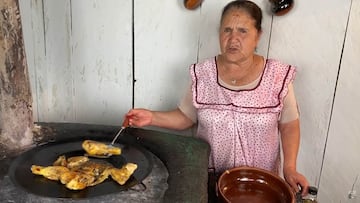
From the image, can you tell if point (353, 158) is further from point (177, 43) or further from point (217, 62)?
point (177, 43)

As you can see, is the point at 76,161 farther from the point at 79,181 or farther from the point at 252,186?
the point at 252,186

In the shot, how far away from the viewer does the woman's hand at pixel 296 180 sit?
1315mm

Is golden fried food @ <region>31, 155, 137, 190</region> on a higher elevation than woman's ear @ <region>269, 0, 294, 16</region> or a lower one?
lower

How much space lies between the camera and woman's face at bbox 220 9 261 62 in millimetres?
1291

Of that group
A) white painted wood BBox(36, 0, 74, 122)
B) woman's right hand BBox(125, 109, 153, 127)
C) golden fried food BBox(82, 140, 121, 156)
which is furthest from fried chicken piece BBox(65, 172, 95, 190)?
white painted wood BBox(36, 0, 74, 122)

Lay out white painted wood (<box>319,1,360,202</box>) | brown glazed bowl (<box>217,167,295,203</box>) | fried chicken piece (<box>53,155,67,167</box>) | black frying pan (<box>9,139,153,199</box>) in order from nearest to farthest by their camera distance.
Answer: black frying pan (<box>9,139,153,199</box>) < fried chicken piece (<box>53,155,67,167</box>) < brown glazed bowl (<box>217,167,295,203</box>) < white painted wood (<box>319,1,360,202</box>)

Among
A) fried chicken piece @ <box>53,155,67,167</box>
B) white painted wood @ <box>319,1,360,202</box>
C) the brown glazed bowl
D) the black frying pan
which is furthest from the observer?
white painted wood @ <box>319,1,360,202</box>

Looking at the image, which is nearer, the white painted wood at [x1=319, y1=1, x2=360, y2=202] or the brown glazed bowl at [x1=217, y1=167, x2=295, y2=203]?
the brown glazed bowl at [x1=217, y1=167, x2=295, y2=203]

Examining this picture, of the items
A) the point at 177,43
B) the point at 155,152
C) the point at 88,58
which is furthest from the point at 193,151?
the point at 88,58

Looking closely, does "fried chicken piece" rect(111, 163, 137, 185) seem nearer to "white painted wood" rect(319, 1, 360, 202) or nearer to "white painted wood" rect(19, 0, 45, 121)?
"white painted wood" rect(19, 0, 45, 121)

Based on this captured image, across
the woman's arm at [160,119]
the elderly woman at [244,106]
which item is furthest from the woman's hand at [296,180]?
the woman's arm at [160,119]

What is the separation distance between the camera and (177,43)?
1.54 meters

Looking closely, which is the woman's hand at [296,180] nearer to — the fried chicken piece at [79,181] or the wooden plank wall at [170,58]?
the wooden plank wall at [170,58]

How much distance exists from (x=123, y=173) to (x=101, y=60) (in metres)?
0.66
